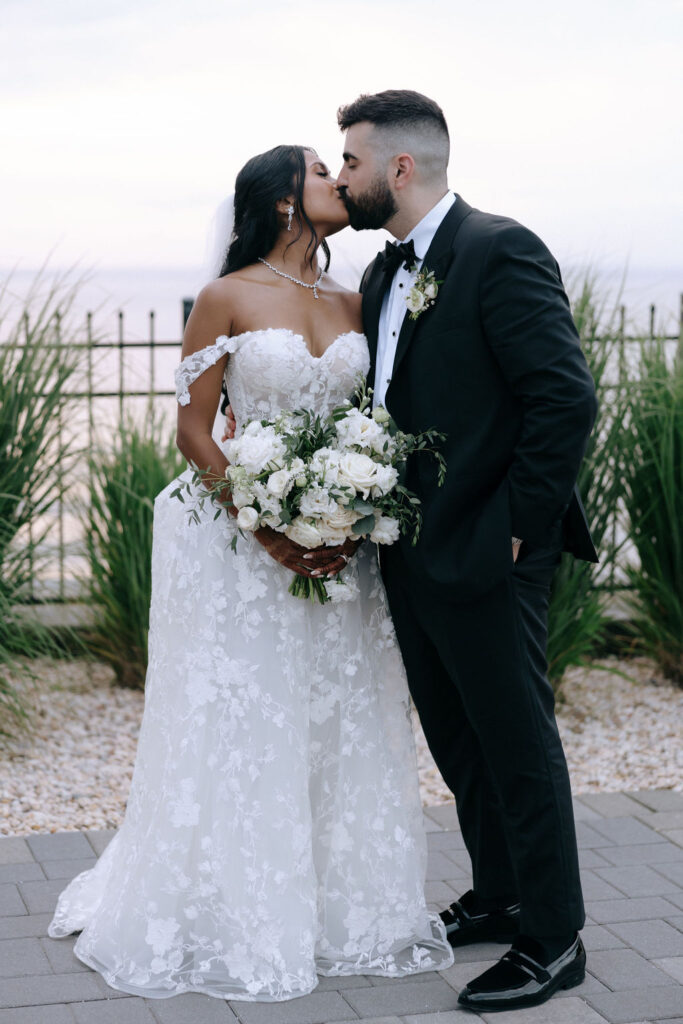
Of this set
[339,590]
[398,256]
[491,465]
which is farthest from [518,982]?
[398,256]

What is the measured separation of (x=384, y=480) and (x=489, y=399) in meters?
0.33

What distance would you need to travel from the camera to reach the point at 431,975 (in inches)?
123

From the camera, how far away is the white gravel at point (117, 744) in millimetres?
4461

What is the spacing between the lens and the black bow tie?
3133 millimetres

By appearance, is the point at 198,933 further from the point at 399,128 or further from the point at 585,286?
the point at 585,286

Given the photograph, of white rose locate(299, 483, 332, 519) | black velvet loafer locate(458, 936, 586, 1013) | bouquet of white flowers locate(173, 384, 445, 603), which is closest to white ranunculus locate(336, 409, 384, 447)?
bouquet of white flowers locate(173, 384, 445, 603)

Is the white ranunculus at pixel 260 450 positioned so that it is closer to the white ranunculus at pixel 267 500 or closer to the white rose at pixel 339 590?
the white ranunculus at pixel 267 500

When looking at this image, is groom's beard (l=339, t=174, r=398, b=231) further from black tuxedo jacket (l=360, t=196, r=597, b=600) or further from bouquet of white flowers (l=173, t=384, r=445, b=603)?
bouquet of white flowers (l=173, t=384, r=445, b=603)

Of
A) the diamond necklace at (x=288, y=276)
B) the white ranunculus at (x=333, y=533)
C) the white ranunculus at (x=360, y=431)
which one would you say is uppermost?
the diamond necklace at (x=288, y=276)

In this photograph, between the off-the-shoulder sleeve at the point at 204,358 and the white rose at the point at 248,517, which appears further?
the off-the-shoulder sleeve at the point at 204,358

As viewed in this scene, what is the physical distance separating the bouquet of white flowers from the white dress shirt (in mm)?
176

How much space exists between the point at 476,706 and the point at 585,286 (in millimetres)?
2946

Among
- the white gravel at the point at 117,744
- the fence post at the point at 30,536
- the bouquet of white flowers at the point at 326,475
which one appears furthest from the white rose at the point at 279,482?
the fence post at the point at 30,536

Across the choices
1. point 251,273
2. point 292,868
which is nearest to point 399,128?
point 251,273
